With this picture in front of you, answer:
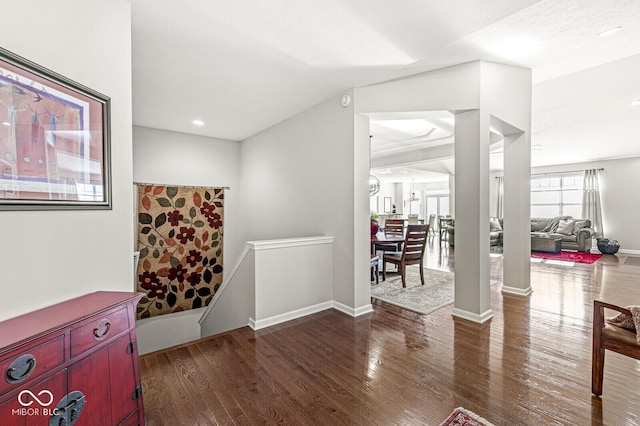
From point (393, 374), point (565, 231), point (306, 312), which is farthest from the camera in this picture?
point (565, 231)

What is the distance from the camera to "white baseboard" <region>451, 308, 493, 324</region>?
301 centimetres

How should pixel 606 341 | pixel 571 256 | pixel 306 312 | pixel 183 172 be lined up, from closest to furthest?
pixel 606 341
pixel 306 312
pixel 183 172
pixel 571 256

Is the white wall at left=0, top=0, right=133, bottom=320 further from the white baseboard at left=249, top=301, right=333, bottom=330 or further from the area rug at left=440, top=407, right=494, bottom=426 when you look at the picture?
the area rug at left=440, top=407, right=494, bottom=426

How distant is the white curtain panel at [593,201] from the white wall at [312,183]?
27.5 ft

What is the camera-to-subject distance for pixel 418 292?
4.07 metres

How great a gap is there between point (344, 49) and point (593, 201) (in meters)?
9.24

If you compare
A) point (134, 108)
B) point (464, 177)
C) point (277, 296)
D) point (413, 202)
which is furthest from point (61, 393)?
point (413, 202)

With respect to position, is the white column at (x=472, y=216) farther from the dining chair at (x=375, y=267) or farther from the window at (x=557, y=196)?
the window at (x=557, y=196)

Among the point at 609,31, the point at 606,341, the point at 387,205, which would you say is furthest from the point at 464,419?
the point at 387,205

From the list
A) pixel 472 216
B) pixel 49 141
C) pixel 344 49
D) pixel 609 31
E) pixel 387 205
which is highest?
pixel 609 31

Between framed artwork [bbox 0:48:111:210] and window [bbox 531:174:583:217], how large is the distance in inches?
438

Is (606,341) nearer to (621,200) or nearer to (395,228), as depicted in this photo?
(395,228)

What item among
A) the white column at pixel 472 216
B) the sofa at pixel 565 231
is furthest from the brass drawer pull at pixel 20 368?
the sofa at pixel 565 231

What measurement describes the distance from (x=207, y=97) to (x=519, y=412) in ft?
13.5
